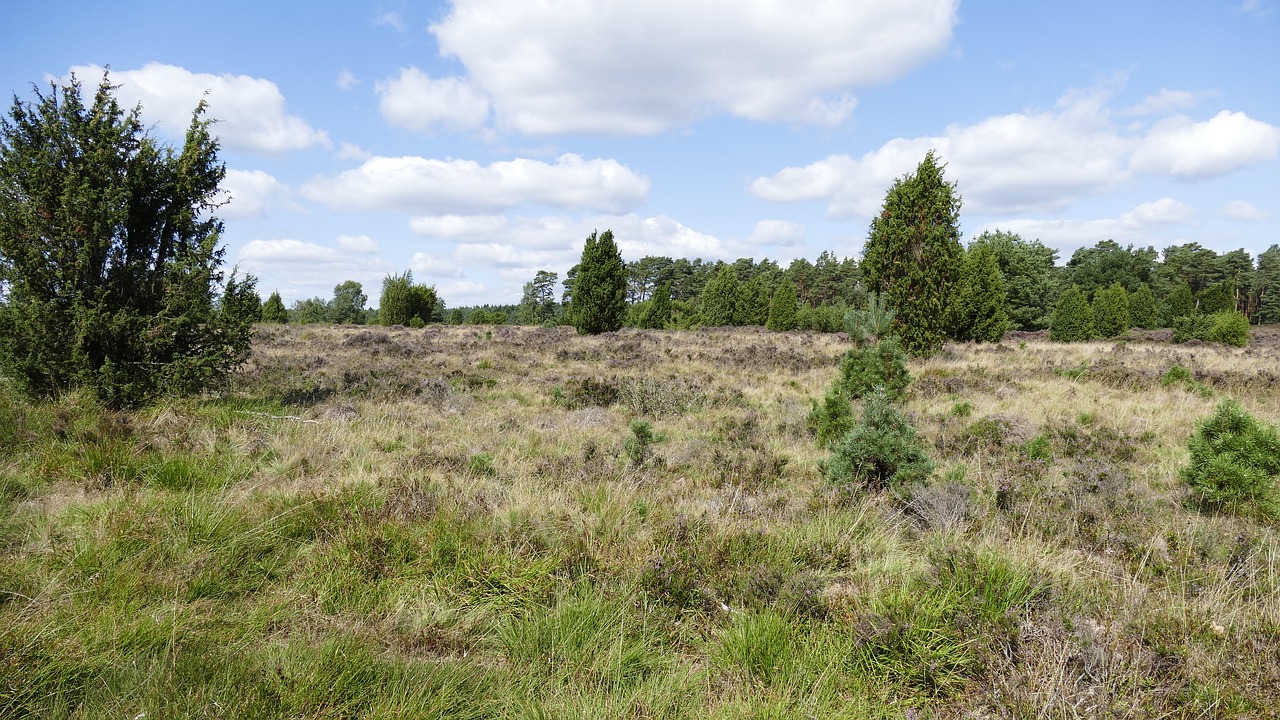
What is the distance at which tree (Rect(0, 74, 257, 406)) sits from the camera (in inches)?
268

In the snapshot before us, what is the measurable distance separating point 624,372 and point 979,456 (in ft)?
31.2

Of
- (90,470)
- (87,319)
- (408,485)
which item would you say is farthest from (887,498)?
(87,319)

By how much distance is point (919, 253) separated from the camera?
1655cm

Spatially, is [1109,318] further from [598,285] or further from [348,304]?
[348,304]

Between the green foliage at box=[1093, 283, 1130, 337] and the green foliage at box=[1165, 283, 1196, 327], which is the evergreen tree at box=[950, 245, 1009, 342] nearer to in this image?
the green foliage at box=[1093, 283, 1130, 337]

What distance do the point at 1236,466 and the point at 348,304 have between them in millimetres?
83540

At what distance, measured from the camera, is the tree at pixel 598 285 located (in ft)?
89.7

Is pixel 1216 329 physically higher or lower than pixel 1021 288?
lower

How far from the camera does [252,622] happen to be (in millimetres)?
2906

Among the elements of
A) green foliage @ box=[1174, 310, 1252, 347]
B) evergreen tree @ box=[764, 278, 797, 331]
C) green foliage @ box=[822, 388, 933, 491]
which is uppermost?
evergreen tree @ box=[764, 278, 797, 331]

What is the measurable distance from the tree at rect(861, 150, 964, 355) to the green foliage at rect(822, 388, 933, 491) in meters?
12.6

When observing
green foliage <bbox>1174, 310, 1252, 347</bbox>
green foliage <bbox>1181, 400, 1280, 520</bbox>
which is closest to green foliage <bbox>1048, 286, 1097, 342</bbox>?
green foliage <bbox>1174, 310, 1252, 347</bbox>

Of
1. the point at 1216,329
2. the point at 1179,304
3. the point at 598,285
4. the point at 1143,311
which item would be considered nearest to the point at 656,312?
the point at 598,285

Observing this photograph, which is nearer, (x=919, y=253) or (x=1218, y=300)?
(x=919, y=253)
